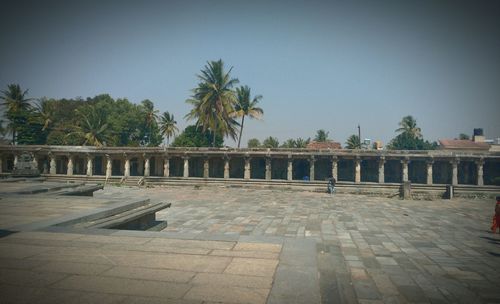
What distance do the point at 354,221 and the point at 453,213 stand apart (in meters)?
6.36

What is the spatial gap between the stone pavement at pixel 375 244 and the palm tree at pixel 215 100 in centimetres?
1784

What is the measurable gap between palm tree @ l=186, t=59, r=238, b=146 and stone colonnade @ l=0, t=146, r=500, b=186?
412 centimetres

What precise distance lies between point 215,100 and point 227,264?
101ft

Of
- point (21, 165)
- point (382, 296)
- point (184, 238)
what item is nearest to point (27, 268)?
point (184, 238)

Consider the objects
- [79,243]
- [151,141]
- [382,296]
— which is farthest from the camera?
→ [151,141]

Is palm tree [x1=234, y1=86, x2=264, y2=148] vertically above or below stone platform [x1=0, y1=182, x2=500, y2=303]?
above

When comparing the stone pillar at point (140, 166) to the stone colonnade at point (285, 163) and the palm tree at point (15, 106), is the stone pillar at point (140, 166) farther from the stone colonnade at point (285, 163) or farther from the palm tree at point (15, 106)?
the palm tree at point (15, 106)

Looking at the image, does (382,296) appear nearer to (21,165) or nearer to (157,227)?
(157,227)

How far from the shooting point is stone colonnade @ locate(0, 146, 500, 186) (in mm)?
27391

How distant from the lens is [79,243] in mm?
5137

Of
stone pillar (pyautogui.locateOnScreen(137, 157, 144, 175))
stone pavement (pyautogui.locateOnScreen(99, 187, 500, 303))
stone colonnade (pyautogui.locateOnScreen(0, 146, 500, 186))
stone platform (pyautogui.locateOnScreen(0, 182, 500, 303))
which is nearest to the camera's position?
stone platform (pyautogui.locateOnScreen(0, 182, 500, 303))

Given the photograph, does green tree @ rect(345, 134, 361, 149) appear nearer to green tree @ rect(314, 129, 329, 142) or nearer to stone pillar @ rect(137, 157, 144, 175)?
green tree @ rect(314, 129, 329, 142)

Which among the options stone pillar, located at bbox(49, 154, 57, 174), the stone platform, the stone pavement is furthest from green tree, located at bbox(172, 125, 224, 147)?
the stone platform

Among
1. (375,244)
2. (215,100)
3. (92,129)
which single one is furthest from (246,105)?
(375,244)
